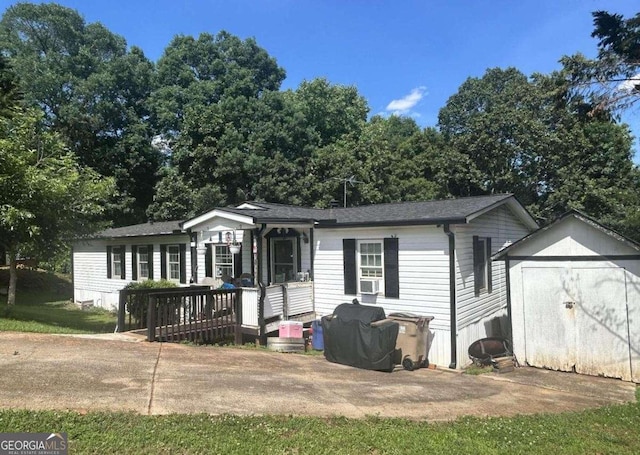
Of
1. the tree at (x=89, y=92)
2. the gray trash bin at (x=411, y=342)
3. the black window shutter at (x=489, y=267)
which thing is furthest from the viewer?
the tree at (x=89, y=92)

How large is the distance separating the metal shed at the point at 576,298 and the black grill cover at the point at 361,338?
309 cm

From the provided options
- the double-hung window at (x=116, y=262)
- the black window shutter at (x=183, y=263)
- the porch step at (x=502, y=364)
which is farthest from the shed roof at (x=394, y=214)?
the double-hung window at (x=116, y=262)

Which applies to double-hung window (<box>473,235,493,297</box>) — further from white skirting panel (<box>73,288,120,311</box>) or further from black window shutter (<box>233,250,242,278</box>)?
white skirting panel (<box>73,288,120,311</box>)

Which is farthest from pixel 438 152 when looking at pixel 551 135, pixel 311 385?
pixel 311 385

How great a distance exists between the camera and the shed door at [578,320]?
8656 millimetres

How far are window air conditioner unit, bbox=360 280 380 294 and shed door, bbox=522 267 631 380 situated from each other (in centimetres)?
334

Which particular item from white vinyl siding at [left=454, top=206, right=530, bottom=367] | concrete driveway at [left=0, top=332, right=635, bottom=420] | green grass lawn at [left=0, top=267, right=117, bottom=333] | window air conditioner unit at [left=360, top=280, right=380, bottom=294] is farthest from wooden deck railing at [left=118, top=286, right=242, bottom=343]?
white vinyl siding at [left=454, top=206, right=530, bottom=367]

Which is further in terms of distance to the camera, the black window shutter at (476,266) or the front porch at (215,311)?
the black window shutter at (476,266)

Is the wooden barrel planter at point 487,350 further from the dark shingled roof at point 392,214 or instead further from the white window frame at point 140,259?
the white window frame at point 140,259

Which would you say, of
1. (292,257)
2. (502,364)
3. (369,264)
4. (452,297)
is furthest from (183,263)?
(502,364)

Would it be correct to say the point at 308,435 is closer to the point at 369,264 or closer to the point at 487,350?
the point at 487,350

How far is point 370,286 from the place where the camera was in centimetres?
1095

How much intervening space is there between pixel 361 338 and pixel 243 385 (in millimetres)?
3368

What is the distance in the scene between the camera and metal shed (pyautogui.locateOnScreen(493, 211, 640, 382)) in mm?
8578
